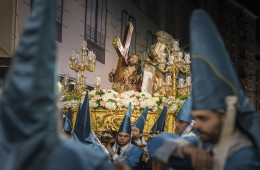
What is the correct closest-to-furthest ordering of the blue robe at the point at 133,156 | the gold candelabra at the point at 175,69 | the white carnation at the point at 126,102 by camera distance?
the blue robe at the point at 133,156
the white carnation at the point at 126,102
the gold candelabra at the point at 175,69

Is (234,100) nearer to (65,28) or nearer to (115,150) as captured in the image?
(115,150)

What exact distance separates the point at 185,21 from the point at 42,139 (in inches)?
537

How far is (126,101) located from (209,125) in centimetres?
427

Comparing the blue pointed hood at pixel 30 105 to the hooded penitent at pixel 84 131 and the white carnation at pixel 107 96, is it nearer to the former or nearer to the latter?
the hooded penitent at pixel 84 131

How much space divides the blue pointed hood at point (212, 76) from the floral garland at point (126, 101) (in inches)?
161

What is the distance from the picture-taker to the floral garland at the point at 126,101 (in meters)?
5.98

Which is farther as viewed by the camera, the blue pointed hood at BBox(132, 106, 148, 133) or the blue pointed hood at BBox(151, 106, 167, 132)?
the blue pointed hood at BBox(132, 106, 148, 133)

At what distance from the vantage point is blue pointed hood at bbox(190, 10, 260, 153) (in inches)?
71.3

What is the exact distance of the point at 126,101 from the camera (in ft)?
19.9

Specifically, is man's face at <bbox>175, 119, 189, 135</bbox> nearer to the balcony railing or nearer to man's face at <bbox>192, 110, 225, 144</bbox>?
man's face at <bbox>192, 110, 225, 144</bbox>

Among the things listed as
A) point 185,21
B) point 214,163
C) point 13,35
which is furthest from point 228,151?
point 185,21

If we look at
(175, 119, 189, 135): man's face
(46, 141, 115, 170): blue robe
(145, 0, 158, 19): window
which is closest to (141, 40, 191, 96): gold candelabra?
(175, 119, 189, 135): man's face

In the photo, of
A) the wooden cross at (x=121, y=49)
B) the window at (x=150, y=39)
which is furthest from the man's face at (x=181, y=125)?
the window at (x=150, y=39)

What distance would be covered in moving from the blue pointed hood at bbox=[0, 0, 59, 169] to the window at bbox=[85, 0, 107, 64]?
26.4 ft
